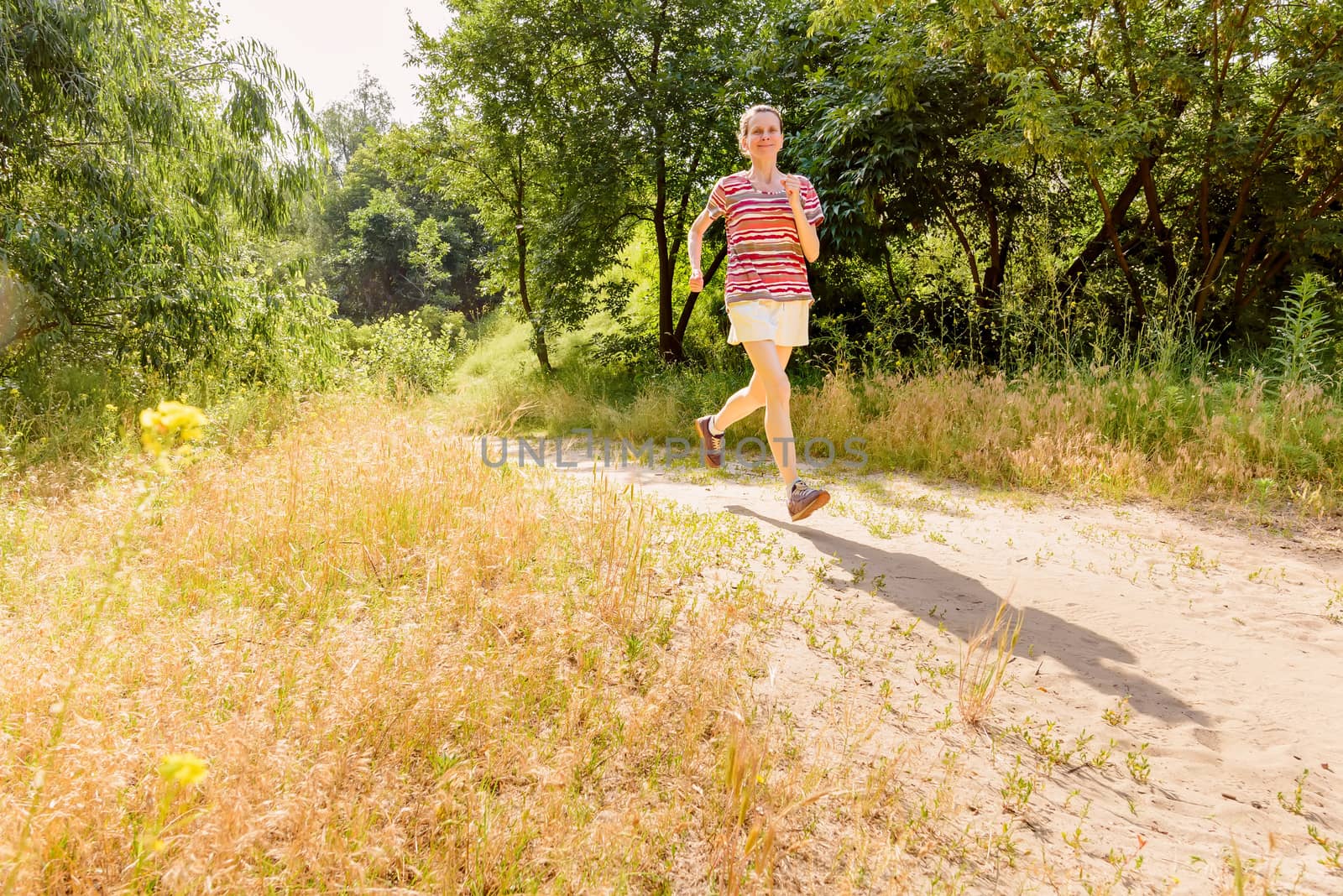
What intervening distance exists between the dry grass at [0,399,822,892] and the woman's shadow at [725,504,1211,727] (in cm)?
74

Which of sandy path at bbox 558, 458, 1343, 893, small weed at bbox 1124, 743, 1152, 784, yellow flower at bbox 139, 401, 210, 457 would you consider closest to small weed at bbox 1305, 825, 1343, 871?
sandy path at bbox 558, 458, 1343, 893

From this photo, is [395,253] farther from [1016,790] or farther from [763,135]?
[1016,790]

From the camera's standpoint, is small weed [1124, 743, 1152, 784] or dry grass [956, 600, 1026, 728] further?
dry grass [956, 600, 1026, 728]

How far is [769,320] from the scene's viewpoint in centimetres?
448

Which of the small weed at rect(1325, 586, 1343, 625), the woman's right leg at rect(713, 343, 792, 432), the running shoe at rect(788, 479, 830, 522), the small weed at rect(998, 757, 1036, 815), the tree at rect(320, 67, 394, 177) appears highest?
the tree at rect(320, 67, 394, 177)

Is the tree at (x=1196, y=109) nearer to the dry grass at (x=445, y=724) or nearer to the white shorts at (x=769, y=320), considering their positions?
the white shorts at (x=769, y=320)

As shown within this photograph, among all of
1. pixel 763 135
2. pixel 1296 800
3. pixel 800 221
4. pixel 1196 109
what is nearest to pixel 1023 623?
pixel 1296 800

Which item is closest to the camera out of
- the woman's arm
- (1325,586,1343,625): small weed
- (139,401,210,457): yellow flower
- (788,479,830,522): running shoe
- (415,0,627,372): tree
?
(139,401,210,457): yellow flower

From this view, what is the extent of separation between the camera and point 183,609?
2.79m

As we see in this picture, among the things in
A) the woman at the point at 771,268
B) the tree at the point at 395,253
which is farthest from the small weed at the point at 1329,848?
the tree at the point at 395,253

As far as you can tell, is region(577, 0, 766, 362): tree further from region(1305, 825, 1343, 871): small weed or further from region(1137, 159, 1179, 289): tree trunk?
region(1305, 825, 1343, 871): small weed

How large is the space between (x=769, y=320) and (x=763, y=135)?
1.07 metres

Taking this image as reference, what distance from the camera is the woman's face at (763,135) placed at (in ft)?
14.1

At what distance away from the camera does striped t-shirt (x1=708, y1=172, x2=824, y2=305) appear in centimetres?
446
